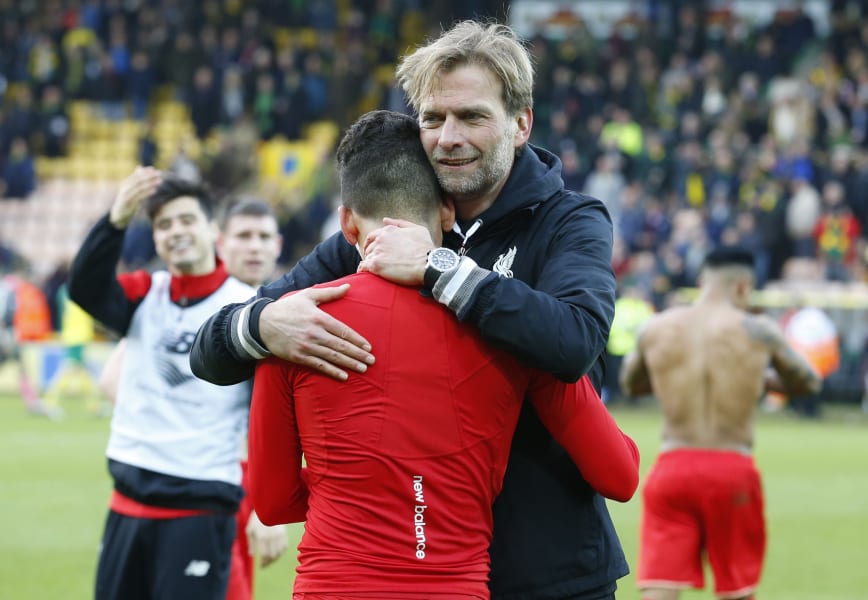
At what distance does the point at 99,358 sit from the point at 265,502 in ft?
62.0

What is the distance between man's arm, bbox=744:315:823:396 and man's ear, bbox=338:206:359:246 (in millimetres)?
4347

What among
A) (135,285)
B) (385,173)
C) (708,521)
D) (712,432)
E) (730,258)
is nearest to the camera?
(385,173)

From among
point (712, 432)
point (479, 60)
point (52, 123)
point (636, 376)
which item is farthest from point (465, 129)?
point (52, 123)

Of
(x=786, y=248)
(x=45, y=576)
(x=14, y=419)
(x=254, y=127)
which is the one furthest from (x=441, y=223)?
(x=254, y=127)

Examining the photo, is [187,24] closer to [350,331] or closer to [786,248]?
[786,248]

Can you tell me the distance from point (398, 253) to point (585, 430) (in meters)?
0.65

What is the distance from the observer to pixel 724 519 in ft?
23.6

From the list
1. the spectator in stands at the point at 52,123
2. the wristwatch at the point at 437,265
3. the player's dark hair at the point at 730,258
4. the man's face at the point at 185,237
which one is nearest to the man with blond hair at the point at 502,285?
the wristwatch at the point at 437,265

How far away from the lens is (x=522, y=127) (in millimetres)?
3803

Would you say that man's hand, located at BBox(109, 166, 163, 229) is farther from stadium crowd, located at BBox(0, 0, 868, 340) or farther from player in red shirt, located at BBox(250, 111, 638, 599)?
stadium crowd, located at BBox(0, 0, 868, 340)

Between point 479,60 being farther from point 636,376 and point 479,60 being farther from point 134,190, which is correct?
point 636,376

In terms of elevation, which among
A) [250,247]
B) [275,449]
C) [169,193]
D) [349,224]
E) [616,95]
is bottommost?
[275,449]

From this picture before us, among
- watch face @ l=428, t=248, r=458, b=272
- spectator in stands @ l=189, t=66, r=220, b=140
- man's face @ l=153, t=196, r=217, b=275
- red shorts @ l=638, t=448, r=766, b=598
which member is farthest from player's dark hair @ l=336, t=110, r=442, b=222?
spectator in stands @ l=189, t=66, r=220, b=140

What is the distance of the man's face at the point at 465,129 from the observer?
3.58 m
